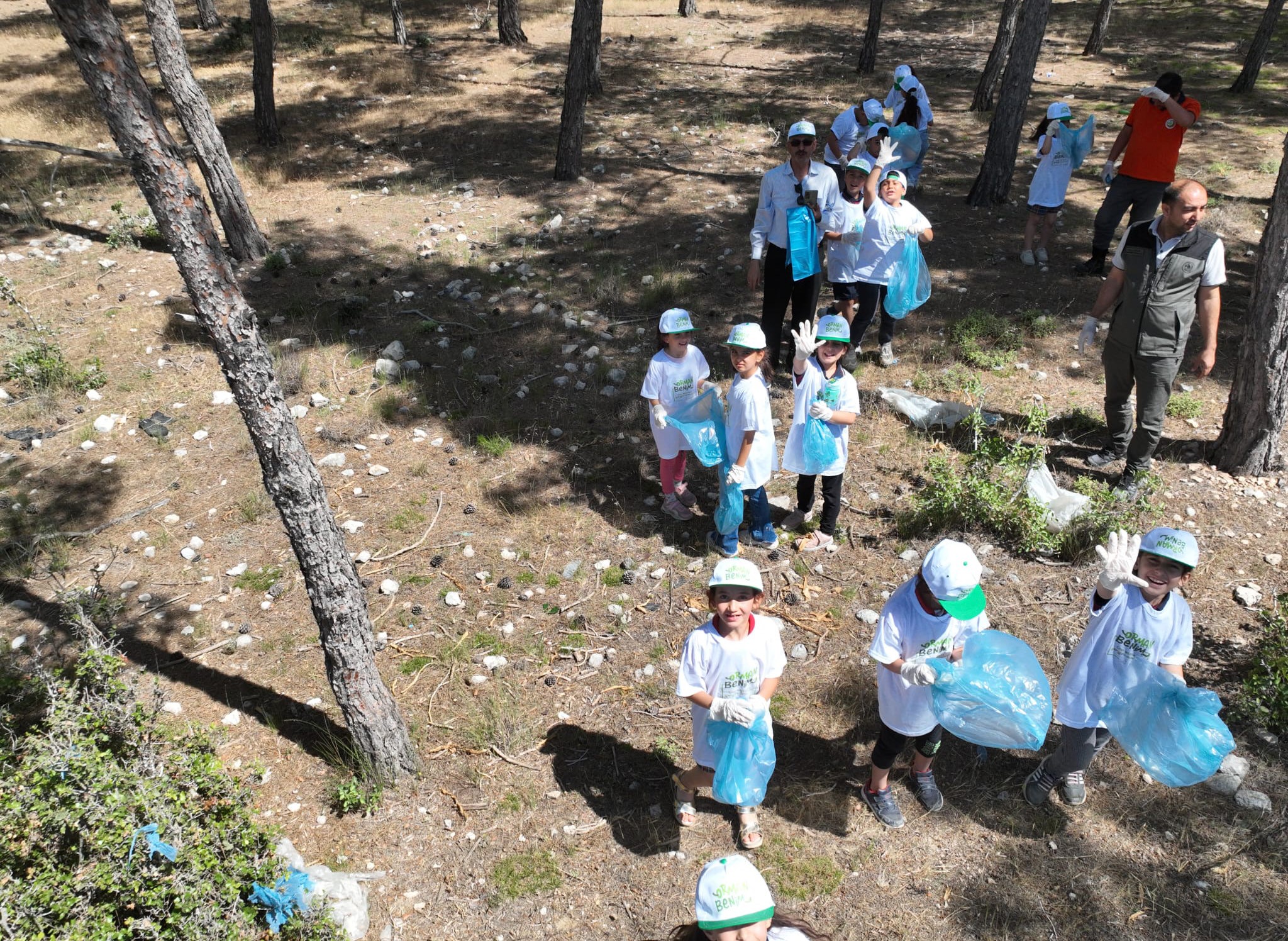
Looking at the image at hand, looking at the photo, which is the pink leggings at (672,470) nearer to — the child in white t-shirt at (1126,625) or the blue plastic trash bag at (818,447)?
the blue plastic trash bag at (818,447)

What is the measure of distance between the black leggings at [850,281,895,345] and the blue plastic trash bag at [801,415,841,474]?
2252 mm

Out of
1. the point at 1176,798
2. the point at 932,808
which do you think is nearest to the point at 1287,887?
the point at 1176,798

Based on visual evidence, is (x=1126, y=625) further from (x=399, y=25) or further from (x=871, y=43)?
(x=399, y=25)

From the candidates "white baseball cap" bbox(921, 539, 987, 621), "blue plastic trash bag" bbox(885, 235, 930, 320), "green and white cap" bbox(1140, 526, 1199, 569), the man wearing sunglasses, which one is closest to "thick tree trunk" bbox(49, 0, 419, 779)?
"white baseball cap" bbox(921, 539, 987, 621)

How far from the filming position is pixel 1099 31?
16844 millimetres

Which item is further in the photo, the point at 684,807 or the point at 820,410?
the point at 820,410

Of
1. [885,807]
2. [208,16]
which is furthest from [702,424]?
[208,16]

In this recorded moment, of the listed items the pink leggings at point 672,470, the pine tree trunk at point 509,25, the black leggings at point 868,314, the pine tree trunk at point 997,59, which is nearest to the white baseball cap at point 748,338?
the pink leggings at point 672,470

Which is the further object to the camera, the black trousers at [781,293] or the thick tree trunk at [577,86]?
the thick tree trunk at [577,86]

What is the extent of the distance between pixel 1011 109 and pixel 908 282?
4.51 metres

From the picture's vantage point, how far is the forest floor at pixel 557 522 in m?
3.81

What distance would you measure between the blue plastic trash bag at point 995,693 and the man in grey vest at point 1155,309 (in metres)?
2.96

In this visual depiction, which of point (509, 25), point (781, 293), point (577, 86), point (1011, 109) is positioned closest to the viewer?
point (781, 293)

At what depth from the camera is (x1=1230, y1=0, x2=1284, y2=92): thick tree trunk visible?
13414mm
